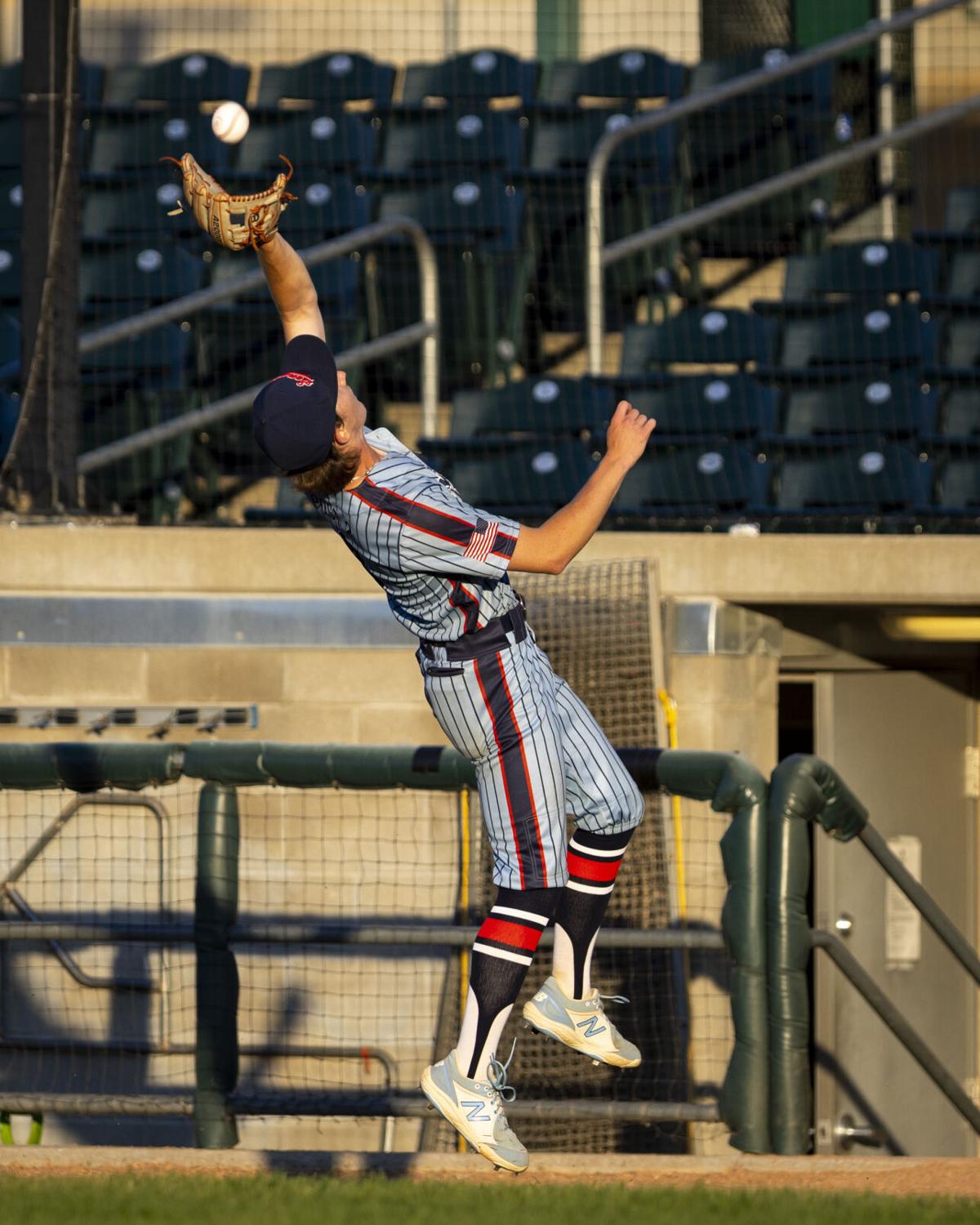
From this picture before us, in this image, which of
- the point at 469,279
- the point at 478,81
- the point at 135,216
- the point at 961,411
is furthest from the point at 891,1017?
the point at 478,81

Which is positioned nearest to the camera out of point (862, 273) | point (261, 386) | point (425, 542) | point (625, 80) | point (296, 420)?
point (296, 420)

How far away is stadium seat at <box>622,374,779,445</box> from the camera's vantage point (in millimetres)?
8266

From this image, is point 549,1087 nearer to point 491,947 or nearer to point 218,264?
point 491,947

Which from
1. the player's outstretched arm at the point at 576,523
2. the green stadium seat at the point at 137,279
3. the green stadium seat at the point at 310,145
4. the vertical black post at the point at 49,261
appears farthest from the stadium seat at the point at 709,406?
the player's outstretched arm at the point at 576,523

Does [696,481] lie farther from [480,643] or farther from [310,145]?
[480,643]

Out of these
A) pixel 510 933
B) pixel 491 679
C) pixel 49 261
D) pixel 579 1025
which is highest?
pixel 49 261

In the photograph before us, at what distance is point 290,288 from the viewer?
145 inches

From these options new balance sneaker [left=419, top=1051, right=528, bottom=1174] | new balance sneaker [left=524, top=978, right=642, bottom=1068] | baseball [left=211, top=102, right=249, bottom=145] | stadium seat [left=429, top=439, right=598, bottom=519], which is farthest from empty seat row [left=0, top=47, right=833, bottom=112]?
new balance sneaker [left=419, top=1051, right=528, bottom=1174]

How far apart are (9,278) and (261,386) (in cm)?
264

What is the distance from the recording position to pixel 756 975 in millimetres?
4574

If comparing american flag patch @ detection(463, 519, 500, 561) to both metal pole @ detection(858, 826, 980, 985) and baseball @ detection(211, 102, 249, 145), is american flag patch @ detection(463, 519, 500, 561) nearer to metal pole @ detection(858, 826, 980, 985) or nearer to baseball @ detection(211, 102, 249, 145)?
baseball @ detection(211, 102, 249, 145)

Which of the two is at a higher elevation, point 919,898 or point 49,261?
point 49,261

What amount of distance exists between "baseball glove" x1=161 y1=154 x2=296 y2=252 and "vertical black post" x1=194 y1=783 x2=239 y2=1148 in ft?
5.93

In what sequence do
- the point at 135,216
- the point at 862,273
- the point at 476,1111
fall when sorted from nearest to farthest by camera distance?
1. the point at 476,1111
2. the point at 862,273
3. the point at 135,216
